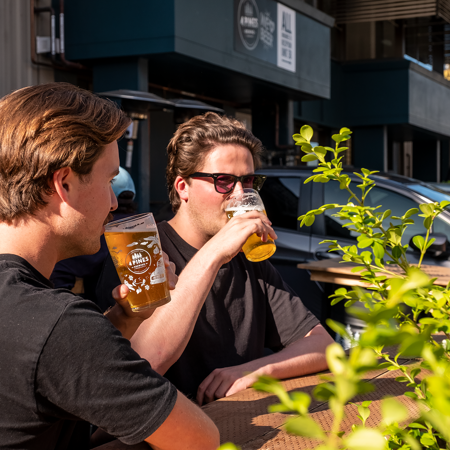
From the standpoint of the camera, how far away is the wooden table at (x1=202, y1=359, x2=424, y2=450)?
4.02 ft

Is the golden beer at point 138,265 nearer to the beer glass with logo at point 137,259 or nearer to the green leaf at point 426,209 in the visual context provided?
the beer glass with logo at point 137,259

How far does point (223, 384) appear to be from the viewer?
1690 millimetres

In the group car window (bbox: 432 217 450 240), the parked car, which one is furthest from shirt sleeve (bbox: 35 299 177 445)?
car window (bbox: 432 217 450 240)

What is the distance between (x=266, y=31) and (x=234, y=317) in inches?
283

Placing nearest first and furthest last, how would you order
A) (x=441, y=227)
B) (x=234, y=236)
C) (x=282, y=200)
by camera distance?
(x=234, y=236)
(x=441, y=227)
(x=282, y=200)

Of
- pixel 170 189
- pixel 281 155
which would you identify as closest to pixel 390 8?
pixel 281 155

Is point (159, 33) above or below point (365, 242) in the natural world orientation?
above

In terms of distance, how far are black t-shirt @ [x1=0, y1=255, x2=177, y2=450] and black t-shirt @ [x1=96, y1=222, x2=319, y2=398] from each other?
36.0 inches

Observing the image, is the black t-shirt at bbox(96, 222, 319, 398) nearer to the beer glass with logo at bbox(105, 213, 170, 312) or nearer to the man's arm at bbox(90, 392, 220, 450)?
the beer glass with logo at bbox(105, 213, 170, 312)

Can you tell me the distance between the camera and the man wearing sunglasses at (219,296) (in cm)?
151

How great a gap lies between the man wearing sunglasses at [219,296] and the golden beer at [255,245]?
0.07m

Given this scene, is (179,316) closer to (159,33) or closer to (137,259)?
(137,259)

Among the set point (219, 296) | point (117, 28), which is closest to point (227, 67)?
point (117, 28)

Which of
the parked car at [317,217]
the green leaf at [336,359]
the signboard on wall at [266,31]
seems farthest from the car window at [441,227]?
the signboard on wall at [266,31]
